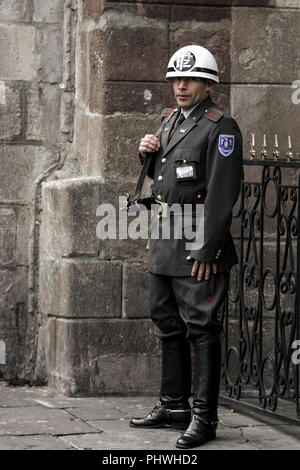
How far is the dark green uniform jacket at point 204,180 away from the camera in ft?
19.2

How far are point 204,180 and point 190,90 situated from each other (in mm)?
482

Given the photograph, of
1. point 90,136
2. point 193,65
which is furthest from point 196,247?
point 90,136

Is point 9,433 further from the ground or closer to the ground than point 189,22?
closer to the ground

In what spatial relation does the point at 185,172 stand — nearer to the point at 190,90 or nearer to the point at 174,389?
the point at 190,90

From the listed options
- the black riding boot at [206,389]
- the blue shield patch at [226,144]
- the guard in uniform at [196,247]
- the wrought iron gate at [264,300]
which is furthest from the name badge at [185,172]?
the black riding boot at [206,389]

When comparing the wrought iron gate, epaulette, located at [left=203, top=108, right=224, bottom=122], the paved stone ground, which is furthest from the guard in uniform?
the wrought iron gate

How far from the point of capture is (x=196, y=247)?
5.93 meters

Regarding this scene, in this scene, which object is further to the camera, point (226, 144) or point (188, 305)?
point (188, 305)

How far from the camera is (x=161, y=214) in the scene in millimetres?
6164

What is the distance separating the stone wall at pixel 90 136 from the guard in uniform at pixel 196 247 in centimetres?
101

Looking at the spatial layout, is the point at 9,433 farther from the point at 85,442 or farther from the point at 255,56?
the point at 255,56
